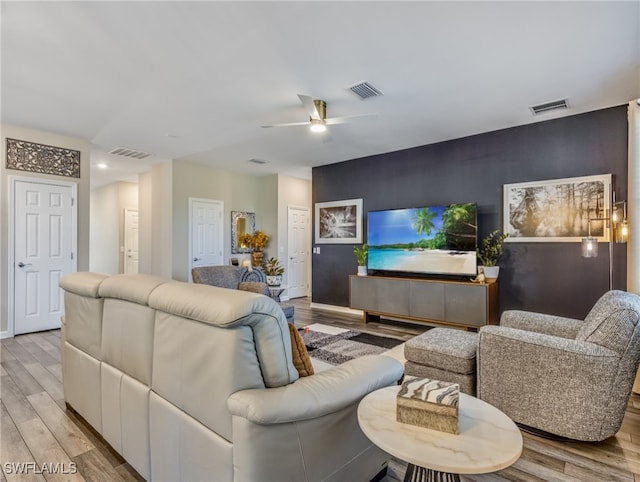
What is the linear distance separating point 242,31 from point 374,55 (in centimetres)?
103

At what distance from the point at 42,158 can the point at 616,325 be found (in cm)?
628

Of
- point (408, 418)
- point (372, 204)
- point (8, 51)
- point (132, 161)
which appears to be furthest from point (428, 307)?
point (132, 161)

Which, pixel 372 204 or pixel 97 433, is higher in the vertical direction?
pixel 372 204

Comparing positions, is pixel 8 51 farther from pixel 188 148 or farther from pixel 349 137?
pixel 349 137

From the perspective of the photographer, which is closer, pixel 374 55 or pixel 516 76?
pixel 374 55

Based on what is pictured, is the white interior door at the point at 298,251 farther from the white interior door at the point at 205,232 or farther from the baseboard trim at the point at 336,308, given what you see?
the white interior door at the point at 205,232

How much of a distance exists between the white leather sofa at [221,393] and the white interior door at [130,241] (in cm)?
738

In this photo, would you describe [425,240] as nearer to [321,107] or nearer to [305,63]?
[321,107]

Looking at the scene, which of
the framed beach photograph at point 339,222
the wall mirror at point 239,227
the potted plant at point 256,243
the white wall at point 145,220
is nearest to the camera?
the framed beach photograph at point 339,222

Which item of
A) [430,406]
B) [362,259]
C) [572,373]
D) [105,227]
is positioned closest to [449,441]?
[430,406]

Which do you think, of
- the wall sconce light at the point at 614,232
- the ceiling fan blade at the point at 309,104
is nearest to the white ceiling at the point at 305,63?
the ceiling fan blade at the point at 309,104

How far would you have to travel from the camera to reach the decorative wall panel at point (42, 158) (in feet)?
14.2

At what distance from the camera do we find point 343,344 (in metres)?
4.02

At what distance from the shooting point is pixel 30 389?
2752 mm
